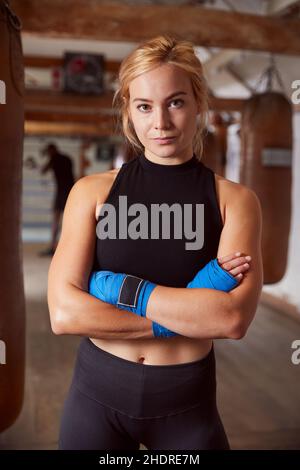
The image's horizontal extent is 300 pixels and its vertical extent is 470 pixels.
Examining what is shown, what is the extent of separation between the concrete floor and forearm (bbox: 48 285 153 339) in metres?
1.43

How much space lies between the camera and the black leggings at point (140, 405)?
40.6 inches

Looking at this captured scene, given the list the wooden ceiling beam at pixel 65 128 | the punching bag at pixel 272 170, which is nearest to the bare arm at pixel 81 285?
the punching bag at pixel 272 170

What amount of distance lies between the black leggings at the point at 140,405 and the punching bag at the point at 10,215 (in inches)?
14.3

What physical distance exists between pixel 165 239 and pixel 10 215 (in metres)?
0.58

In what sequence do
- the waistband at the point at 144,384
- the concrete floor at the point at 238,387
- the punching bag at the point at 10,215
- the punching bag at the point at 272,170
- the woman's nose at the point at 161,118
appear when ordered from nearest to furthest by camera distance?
1. the woman's nose at the point at 161,118
2. the waistband at the point at 144,384
3. the punching bag at the point at 10,215
4. the concrete floor at the point at 238,387
5. the punching bag at the point at 272,170


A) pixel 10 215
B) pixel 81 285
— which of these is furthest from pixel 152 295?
pixel 10 215

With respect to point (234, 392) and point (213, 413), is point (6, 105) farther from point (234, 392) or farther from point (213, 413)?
point (234, 392)

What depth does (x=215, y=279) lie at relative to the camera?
926 mm

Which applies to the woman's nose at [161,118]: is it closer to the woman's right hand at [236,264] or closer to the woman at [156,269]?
the woman at [156,269]

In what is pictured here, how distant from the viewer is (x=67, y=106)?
4797mm

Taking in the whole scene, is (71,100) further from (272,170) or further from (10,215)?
(10,215)

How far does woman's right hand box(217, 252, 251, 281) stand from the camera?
3.02 feet

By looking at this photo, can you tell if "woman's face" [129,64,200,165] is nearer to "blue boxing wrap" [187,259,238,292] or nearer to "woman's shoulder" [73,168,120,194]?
"woman's shoulder" [73,168,120,194]

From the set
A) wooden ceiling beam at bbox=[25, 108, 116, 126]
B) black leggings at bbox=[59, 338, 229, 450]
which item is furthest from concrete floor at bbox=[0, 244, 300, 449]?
wooden ceiling beam at bbox=[25, 108, 116, 126]
